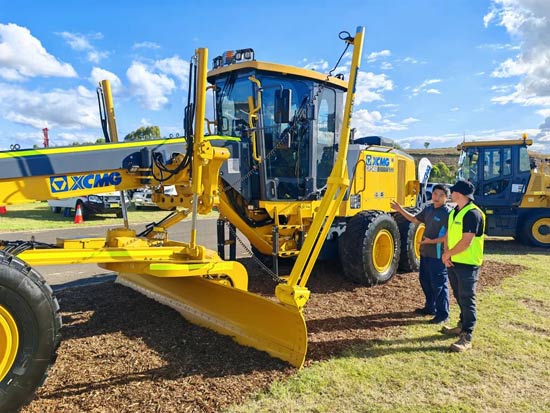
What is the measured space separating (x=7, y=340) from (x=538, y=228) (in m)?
11.9

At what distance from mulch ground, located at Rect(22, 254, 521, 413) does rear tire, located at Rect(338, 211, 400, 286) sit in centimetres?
25

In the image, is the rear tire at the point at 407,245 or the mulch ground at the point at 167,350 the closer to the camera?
the mulch ground at the point at 167,350

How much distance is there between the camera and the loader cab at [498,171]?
38.2ft

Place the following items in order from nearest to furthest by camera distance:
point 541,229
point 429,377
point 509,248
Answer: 1. point 429,377
2. point 509,248
3. point 541,229

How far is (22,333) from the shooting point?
10.3 feet

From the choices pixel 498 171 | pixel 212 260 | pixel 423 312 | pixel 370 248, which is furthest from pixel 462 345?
pixel 498 171

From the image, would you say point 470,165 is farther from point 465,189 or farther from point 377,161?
point 465,189

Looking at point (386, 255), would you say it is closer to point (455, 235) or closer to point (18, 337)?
point (455, 235)

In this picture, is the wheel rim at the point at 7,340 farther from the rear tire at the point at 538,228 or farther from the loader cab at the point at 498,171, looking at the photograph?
the rear tire at the point at 538,228

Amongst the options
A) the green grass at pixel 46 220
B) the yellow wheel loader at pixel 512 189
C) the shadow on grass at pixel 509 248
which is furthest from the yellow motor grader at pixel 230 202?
the green grass at pixel 46 220

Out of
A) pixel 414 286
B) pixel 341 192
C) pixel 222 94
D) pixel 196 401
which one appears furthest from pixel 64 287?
pixel 414 286

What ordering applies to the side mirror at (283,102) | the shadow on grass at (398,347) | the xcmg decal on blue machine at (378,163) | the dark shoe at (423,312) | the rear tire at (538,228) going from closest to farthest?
the shadow on grass at (398,347)
the side mirror at (283,102)
the dark shoe at (423,312)
the xcmg decal on blue machine at (378,163)
the rear tire at (538,228)

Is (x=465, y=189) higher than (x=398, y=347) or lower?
higher

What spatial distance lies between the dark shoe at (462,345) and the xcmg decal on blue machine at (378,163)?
11.5ft
